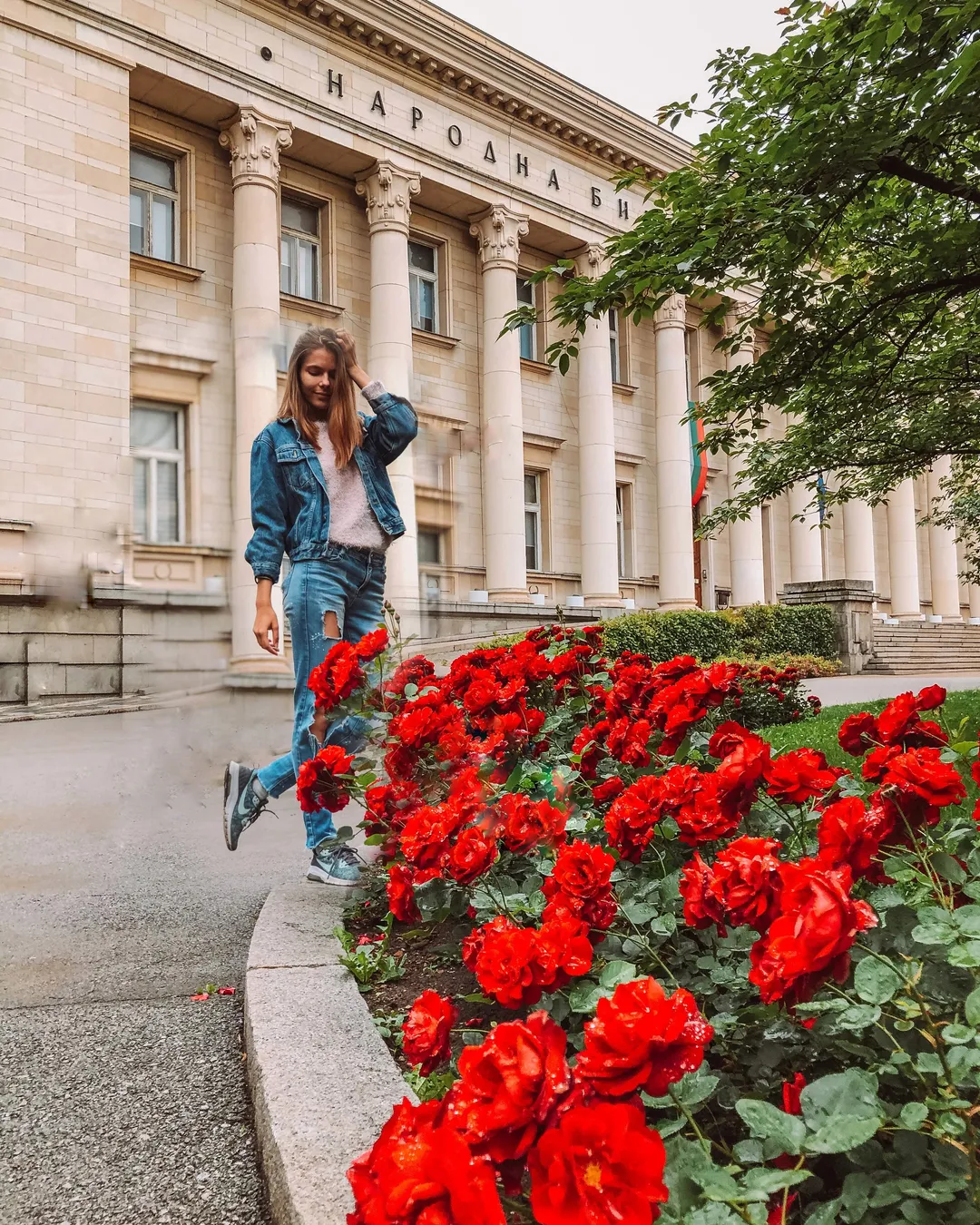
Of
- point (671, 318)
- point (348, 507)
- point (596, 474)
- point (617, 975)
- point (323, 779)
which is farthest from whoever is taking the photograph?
point (671, 318)

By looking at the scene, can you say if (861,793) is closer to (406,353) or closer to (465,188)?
(406,353)

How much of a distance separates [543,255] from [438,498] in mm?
21496

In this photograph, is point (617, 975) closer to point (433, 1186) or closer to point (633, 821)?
point (633, 821)

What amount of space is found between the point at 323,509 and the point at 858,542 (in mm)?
31817

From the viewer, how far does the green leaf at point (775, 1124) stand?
1.12m

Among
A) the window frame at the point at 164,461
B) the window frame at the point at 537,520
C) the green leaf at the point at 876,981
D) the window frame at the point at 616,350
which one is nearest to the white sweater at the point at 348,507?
the window frame at the point at 164,461

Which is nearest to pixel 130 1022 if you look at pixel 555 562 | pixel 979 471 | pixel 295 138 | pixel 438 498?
pixel 438 498

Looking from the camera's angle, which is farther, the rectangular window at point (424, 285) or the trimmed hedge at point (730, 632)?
the rectangular window at point (424, 285)

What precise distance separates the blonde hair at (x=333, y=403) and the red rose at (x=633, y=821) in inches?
52.1

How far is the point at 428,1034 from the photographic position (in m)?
1.43

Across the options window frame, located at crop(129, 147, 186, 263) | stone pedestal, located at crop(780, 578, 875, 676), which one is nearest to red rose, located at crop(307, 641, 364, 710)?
window frame, located at crop(129, 147, 186, 263)

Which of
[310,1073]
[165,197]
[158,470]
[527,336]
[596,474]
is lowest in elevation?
[310,1073]

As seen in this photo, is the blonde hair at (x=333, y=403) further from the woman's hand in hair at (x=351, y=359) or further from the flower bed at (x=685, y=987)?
the flower bed at (x=685, y=987)

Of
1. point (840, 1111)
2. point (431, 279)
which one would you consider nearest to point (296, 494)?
point (840, 1111)
